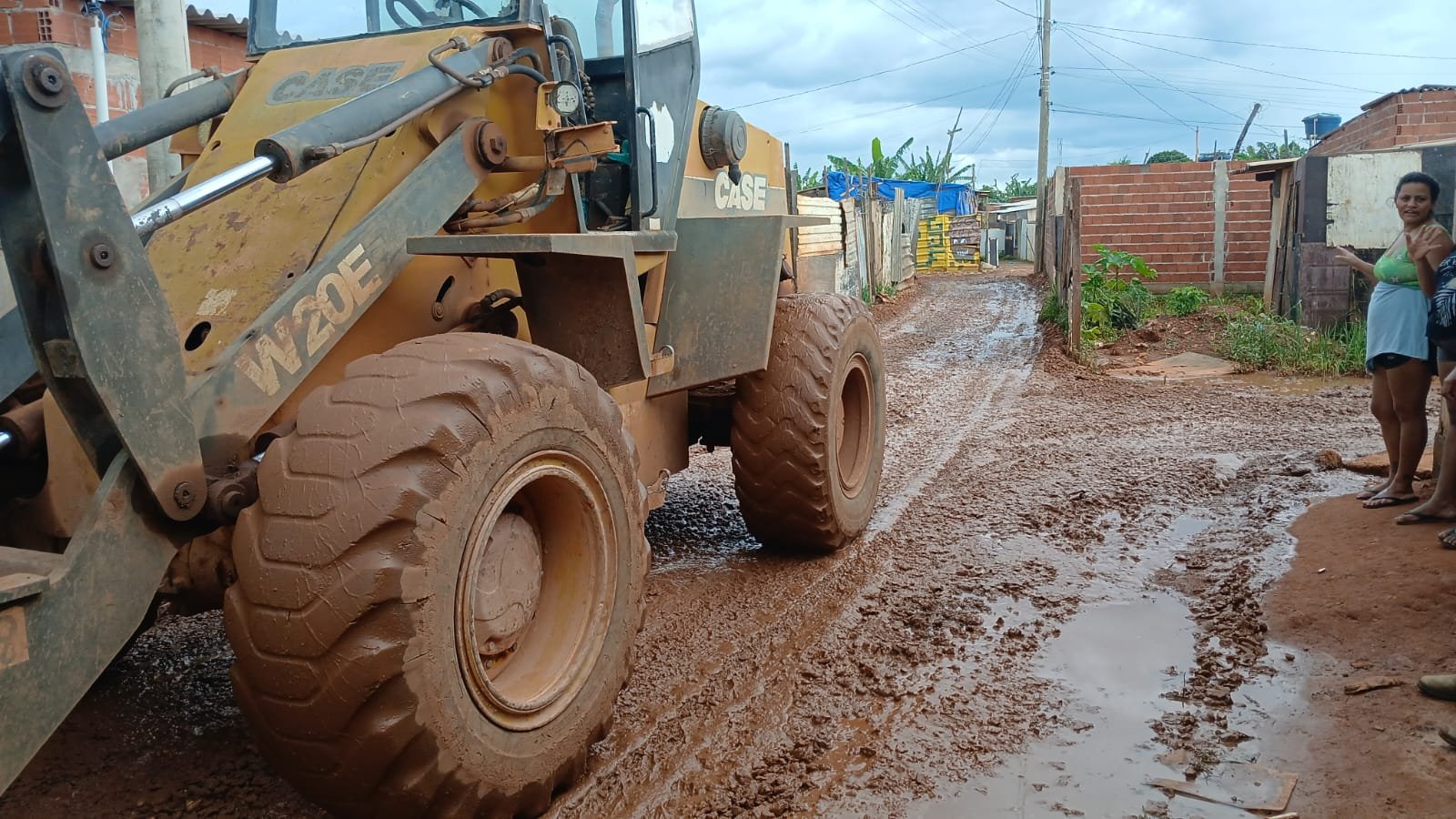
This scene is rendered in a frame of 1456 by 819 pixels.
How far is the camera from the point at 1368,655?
3.98m

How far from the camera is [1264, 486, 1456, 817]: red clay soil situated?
306cm

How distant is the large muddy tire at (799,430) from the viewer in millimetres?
5039

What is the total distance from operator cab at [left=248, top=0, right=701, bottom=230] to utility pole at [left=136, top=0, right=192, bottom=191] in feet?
5.69

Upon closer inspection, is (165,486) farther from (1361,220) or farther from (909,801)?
(1361,220)

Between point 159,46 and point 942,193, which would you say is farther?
point 942,193

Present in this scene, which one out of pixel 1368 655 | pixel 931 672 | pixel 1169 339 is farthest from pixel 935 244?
pixel 931 672

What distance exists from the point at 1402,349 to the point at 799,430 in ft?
10.7

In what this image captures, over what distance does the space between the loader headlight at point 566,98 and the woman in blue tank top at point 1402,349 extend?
4.22 meters

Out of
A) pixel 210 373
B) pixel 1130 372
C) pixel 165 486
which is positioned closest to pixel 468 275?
pixel 210 373

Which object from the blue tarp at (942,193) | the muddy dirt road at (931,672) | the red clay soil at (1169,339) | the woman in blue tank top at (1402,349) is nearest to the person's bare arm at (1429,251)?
the woman in blue tank top at (1402,349)

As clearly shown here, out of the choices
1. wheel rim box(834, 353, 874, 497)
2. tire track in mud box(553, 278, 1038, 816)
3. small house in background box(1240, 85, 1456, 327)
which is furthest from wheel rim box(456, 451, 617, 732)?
small house in background box(1240, 85, 1456, 327)

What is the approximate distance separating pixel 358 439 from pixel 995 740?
2.17 metres

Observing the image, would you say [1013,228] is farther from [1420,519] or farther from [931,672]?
[931,672]

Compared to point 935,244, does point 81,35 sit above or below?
above
